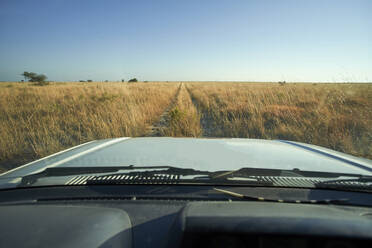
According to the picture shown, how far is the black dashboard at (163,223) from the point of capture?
0.70 m

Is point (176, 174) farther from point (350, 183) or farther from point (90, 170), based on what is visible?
point (350, 183)

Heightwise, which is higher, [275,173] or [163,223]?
[275,173]

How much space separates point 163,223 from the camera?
98cm

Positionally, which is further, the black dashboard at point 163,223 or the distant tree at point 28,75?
the distant tree at point 28,75

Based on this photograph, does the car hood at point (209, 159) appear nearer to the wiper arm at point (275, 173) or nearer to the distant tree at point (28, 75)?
the wiper arm at point (275, 173)

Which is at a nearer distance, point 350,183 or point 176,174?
point 350,183

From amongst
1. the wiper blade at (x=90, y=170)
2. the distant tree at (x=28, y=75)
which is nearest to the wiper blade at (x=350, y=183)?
the wiper blade at (x=90, y=170)

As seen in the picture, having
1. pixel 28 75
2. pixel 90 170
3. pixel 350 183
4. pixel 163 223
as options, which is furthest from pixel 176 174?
pixel 28 75

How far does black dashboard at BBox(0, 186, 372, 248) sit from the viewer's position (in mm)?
704

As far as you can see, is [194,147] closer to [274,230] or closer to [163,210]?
[163,210]

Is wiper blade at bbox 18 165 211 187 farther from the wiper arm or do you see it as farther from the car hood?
the wiper arm

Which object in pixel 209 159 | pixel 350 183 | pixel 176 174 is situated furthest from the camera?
pixel 209 159

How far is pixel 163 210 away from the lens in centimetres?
108

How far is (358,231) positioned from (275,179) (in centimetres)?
63
